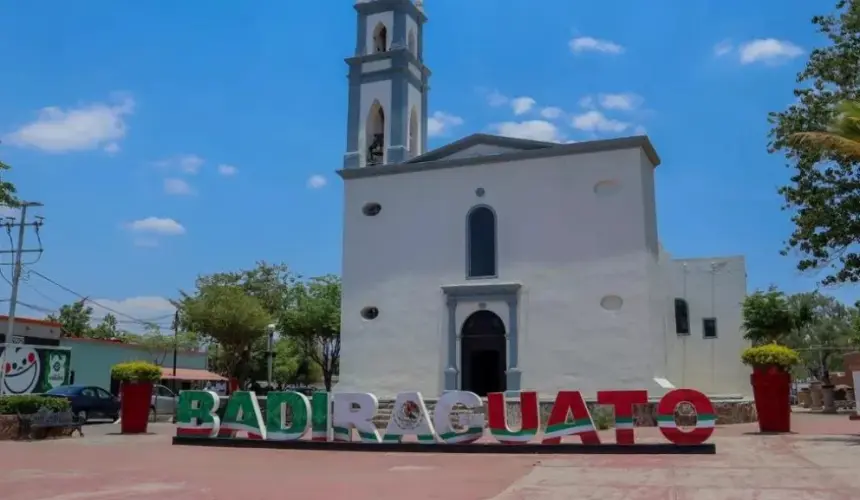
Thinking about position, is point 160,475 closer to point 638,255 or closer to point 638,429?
point 638,429

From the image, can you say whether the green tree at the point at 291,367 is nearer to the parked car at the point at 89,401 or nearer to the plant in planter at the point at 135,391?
the parked car at the point at 89,401

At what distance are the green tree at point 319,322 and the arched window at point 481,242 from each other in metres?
15.5

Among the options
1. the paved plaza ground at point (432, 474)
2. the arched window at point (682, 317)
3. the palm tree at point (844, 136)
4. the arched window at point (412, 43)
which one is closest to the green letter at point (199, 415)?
the paved plaza ground at point (432, 474)

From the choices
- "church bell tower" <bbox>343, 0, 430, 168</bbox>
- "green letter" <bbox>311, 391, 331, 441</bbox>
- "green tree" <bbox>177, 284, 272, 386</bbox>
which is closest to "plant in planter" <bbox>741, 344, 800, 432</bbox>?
"green letter" <bbox>311, 391, 331, 441</bbox>

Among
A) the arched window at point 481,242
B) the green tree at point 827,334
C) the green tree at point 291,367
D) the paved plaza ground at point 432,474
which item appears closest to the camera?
the paved plaza ground at point 432,474

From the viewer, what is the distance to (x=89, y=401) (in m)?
24.3

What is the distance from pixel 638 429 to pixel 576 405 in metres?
6.21

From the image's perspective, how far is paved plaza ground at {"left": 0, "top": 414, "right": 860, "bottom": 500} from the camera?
8.51 metres

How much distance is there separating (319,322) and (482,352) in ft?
52.9

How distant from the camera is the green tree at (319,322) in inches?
1483

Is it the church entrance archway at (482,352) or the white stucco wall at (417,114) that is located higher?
the white stucco wall at (417,114)

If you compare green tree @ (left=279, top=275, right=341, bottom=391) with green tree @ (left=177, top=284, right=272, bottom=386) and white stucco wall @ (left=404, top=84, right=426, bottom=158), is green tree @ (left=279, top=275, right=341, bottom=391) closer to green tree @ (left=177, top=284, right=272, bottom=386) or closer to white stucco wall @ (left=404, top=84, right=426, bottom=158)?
green tree @ (left=177, top=284, right=272, bottom=386)

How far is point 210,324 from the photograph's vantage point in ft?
113

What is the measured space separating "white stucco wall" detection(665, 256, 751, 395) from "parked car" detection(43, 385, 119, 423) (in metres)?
19.8
